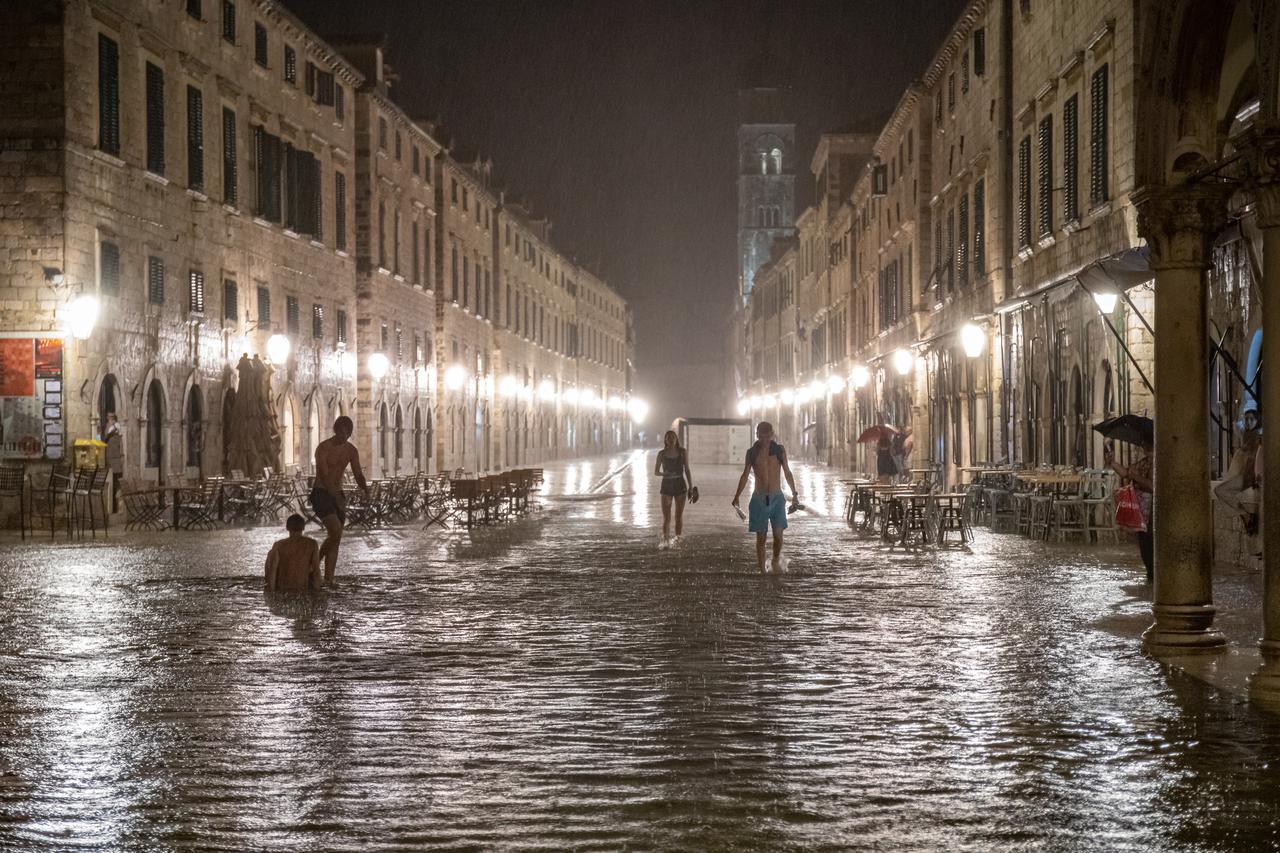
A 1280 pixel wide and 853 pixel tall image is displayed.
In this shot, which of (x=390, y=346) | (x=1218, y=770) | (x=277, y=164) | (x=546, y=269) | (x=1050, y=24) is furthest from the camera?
(x=546, y=269)

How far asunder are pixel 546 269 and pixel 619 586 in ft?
215

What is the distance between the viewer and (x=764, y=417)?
9775cm

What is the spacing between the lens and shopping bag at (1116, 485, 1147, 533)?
51.0ft

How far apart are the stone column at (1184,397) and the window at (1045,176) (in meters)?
15.8

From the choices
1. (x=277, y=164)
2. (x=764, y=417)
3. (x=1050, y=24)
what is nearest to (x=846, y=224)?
(x=277, y=164)

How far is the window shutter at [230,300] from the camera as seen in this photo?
32.1 meters

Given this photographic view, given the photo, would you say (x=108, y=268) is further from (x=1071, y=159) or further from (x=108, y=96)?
(x=1071, y=159)

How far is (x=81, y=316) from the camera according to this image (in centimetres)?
2422

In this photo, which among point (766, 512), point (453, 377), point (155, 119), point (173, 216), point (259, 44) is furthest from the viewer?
point (453, 377)

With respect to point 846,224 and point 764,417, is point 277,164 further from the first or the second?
point 764,417

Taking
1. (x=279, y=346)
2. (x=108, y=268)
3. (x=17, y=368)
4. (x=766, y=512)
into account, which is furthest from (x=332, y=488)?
(x=279, y=346)

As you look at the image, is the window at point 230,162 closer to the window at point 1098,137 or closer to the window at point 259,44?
the window at point 259,44

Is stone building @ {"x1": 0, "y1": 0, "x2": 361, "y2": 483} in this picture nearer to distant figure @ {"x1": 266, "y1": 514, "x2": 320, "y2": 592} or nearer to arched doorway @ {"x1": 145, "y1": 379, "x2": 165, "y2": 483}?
arched doorway @ {"x1": 145, "y1": 379, "x2": 165, "y2": 483}

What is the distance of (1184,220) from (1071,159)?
14695mm
